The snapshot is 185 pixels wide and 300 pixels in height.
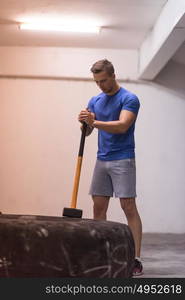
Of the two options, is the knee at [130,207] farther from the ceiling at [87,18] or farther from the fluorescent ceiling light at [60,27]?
the fluorescent ceiling light at [60,27]

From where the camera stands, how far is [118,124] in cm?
289

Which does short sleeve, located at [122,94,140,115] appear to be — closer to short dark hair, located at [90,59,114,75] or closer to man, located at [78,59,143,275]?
man, located at [78,59,143,275]

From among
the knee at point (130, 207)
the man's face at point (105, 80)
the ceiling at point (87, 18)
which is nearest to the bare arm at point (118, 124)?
the man's face at point (105, 80)

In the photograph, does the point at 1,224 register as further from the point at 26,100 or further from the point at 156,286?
the point at 26,100

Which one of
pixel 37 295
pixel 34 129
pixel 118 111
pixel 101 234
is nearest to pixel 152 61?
pixel 34 129

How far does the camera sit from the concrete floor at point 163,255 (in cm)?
313

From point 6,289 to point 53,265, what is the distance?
22 cm

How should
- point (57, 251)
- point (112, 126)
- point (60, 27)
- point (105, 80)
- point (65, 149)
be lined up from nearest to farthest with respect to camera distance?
point (57, 251) < point (112, 126) < point (105, 80) < point (60, 27) < point (65, 149)

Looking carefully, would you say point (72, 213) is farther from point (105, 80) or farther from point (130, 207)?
point (105, 80)

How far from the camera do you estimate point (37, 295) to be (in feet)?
5.41

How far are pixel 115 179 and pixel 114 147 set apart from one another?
0.18 m

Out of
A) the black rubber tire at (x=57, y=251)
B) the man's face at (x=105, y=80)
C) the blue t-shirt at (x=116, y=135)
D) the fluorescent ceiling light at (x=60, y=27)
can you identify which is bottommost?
the black rubber tire at (x=57, y=251)

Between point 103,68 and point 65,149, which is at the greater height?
point 103,68

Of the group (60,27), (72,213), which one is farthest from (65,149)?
(72,213)
